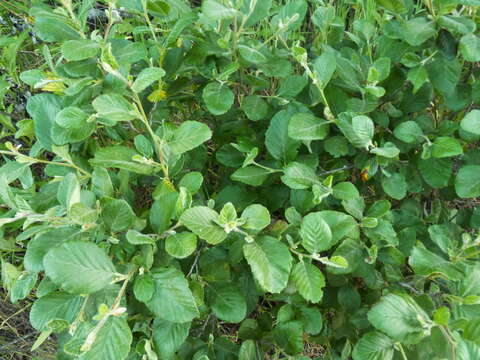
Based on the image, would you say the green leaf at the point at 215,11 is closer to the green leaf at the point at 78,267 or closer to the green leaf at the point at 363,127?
the green leaf at the point at 363,127

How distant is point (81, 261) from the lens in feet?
1.90

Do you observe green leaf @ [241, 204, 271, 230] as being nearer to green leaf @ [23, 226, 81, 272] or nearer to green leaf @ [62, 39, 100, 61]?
green leaf @ [23, 226, 81, 272]

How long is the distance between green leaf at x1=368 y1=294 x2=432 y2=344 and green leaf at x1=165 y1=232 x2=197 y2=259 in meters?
0.28

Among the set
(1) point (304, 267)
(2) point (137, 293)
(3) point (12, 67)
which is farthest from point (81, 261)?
(3) point (12, 67)

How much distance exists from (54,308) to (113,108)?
341 millimetres

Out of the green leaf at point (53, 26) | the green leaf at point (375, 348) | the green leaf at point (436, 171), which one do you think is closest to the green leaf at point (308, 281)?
the green leaf at point (375, 348)

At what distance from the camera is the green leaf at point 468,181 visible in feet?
2.56

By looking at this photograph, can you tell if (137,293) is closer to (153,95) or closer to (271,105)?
(153,95)

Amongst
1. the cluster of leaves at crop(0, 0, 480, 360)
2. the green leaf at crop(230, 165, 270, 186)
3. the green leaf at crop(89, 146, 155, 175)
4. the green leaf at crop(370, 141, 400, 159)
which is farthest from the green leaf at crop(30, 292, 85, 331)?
the green leaf at crop(370, 141, 400, 159)

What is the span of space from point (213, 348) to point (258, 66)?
0.57m

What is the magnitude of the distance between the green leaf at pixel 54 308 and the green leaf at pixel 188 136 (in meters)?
0.30

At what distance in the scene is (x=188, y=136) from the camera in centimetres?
68

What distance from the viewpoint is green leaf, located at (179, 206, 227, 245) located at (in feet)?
1.97

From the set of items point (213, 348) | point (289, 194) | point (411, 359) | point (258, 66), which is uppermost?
point (258, 66)
